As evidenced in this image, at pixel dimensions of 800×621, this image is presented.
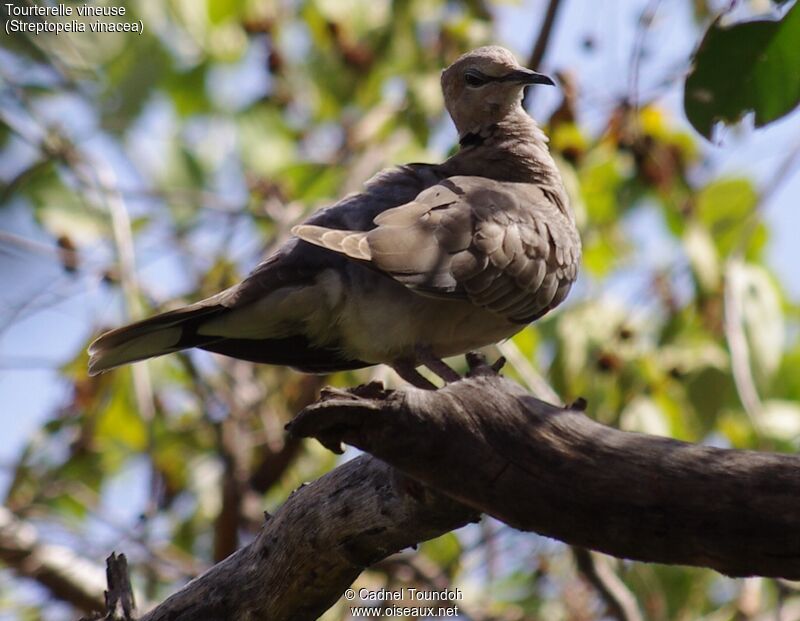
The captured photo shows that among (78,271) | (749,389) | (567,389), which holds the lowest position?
(749,389)

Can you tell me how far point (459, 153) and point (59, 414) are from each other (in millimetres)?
2634

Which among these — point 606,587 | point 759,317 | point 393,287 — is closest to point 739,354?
point 759,317

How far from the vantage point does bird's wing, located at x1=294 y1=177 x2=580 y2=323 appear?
145 inches

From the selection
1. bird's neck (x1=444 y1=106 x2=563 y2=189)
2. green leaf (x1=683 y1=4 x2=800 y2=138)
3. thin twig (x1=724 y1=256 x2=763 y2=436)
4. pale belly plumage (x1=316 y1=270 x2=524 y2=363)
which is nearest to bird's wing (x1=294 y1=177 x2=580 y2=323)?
pale belly plumage (x1=316 y1=270 x2=524 y2=363)

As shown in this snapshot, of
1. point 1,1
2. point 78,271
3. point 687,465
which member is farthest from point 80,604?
point 687,465

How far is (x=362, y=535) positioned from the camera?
3100mm

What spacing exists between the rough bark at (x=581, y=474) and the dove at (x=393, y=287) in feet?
3.57

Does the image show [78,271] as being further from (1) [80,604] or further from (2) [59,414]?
(1) [80,604]

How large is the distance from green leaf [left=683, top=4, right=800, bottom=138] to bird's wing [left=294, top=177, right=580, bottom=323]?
0.71 meters

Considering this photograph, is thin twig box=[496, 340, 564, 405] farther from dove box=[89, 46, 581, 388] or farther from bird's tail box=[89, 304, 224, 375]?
bird's tail box=[89, 304, 224, 375]

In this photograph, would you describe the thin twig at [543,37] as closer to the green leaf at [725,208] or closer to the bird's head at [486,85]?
the bird's head at [486,85]

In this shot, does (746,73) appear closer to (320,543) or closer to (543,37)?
(543,37)

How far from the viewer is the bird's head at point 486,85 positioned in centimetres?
465

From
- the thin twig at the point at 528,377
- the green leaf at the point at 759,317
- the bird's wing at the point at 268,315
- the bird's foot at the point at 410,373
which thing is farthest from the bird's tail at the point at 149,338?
the green leaf at the point at 759,317
